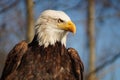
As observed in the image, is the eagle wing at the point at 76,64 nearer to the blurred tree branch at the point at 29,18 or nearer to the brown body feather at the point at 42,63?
the brown body feather at the point at 42,63

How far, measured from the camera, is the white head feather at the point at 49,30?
22.1ft

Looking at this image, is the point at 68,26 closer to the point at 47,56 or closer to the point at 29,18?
the point at 47,56

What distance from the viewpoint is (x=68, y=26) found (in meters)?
6.52

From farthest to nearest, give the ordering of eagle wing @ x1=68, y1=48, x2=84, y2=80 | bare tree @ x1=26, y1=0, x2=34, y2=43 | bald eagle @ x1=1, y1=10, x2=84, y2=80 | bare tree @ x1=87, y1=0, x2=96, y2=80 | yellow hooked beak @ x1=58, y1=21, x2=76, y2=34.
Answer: bare tree @ x1=87, y1=0, x2=96, y2=80
bare tree @ x1=26, y1=0, x2=34, y2=43
eagle wing @ x1=68, y1=48, x2=84, y2=80
bald eagle @ x1=1, y1=10, x2=84, y2=80
yellow hooked beak @ x1=58, y1=21, x2=76, y2=34

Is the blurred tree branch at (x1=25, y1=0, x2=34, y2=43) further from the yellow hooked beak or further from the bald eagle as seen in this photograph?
the yellow hooked beak

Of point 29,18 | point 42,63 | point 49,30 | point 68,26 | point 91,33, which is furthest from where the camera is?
point 91,33

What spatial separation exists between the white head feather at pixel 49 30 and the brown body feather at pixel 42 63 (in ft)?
0.24

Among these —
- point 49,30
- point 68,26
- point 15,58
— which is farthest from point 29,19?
point 68,26

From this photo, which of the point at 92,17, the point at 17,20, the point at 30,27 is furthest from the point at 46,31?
the point at 92,17

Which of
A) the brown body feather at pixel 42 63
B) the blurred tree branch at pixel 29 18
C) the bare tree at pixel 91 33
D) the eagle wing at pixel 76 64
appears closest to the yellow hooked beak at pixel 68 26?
the brown body feather at pixel 42 63

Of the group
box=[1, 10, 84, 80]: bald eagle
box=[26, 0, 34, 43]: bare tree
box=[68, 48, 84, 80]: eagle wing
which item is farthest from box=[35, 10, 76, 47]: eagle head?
box=[26, 0, 34, 43]: bare tree

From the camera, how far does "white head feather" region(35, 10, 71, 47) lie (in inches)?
265

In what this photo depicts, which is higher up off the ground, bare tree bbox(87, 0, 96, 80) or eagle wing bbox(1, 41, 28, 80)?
bare tree bbox(87, 0, 96, 80)

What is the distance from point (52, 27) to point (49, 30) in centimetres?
7
